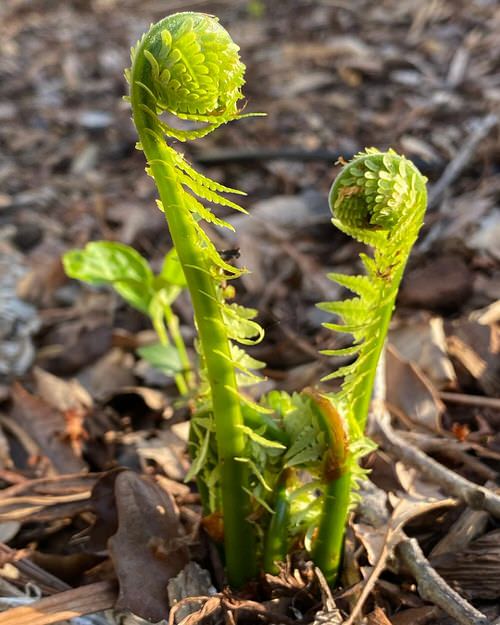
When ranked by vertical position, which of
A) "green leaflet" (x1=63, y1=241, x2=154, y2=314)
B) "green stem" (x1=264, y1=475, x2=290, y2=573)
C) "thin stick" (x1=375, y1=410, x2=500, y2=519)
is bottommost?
"thin stick" (x1=375, y1=410, x2=500, y2=519)

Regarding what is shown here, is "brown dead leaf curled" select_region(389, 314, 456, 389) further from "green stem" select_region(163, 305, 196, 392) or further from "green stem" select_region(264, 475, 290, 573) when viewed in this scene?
"green stem" select_region(264, 475, 290, 573)

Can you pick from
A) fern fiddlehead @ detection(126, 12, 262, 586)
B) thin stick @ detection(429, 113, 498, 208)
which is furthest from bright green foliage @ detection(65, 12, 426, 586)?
thin stick @ detection(429, 113, 498, 208)

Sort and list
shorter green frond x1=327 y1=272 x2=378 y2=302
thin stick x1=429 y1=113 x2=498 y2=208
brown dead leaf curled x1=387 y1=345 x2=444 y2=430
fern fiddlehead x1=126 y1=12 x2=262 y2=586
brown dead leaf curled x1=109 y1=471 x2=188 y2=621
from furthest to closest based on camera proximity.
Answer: thin stick x1=429 y1=113 x2=498 y2=208 < brown dead leaf curled x1=387 y1=345 x2=444 y2=430 < brown dead leaf curled x1=109 y1=471 x2=188 y2=621 < shorter green frond x1=327 y1=272 x2=378 y2=302 < fern fiddlehead x1=126 y1=12 x2=262 y2=586

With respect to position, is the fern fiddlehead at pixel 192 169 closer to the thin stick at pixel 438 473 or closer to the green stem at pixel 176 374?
the thin stick at pixel 438 473

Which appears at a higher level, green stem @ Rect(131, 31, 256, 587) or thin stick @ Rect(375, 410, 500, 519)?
green stem @ Rect(131, 31, 256, 587)

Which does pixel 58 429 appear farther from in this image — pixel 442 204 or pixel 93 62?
pixel 93 62

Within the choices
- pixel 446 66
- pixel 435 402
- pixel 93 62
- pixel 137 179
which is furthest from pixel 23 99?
pixel 435 402
